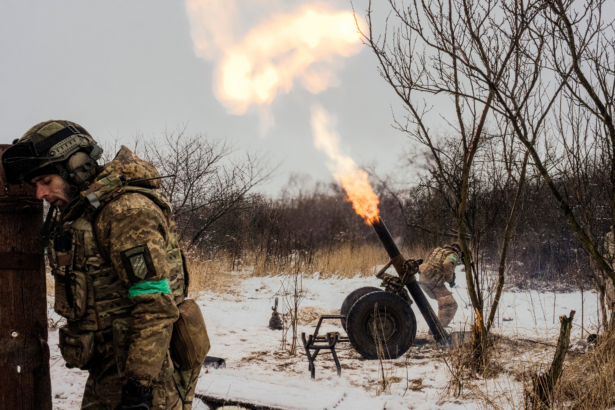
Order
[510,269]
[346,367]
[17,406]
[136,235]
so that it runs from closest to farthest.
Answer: [136,235] < [17,406] < [346,367] < [510,269]

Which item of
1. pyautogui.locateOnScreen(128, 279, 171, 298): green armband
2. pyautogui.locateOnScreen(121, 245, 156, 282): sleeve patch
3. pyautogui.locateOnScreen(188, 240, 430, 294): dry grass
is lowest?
pyautogui.locateOnScreen(188, 240, 430, 294): dry grass

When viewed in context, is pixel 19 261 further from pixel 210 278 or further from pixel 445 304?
pixel 210 278

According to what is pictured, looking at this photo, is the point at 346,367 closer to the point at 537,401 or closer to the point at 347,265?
the point at 537,401

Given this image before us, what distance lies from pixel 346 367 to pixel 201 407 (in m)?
2.56

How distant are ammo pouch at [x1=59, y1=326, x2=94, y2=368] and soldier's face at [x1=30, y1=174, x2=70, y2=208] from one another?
70cm

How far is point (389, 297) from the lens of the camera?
585 centimetres

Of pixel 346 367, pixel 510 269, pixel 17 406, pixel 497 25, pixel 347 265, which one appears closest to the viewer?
pixel 17 406

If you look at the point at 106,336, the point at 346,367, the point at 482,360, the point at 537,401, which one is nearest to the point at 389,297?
the point at 346,367

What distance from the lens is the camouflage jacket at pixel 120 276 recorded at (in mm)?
1891

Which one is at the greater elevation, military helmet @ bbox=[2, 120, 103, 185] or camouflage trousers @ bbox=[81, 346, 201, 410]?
military helmet @ bbox=[2, 120, 103, 185]

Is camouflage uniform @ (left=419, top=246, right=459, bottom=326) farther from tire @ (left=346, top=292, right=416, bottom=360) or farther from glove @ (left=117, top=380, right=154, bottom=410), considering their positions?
glove @ (left=117, top=380, right=154, bottom=410)

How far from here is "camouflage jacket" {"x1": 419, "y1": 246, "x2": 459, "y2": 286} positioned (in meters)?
7.41

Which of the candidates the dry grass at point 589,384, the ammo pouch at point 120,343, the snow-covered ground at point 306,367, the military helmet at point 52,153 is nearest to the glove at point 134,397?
the ammo pouch at point 120,343

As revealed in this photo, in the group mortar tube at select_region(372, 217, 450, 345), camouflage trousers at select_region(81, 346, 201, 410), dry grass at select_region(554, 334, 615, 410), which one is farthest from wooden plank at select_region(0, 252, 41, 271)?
mortar tube at select_region(372, 217, 450, 345)
